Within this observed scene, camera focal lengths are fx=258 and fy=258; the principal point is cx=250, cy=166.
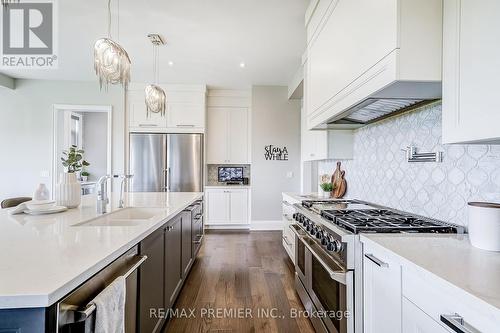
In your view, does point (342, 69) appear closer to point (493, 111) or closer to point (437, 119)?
point (437, 119)

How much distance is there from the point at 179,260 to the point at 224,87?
3.84m

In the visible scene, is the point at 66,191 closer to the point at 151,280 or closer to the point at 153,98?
the point at 151,280

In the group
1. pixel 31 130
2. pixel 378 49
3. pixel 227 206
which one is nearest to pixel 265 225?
pixel 227 206

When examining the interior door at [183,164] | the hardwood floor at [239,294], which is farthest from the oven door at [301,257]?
the interior door at [183,164]

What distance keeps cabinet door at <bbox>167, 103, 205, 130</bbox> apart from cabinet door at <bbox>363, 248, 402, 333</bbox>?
427 cm

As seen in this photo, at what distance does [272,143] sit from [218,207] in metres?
1.68

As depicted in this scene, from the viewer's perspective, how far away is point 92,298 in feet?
3.05

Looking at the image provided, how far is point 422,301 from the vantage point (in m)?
0.88

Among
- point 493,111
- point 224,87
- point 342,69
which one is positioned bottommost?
point 493,111

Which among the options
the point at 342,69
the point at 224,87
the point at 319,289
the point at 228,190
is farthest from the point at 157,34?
the point at 319,289

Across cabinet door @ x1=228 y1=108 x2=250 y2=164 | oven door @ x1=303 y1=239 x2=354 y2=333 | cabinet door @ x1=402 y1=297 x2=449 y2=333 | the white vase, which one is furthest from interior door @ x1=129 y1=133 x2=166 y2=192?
cabinet door @ x1=402 y1=297 x2=449 y2=333

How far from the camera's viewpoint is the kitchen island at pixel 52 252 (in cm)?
72

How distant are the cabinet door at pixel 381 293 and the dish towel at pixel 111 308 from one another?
3.58ft

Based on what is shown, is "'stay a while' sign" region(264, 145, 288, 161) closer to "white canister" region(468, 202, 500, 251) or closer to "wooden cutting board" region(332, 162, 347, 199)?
"wooden cutting board" region(332, 162, 347, 199)
